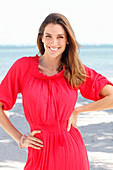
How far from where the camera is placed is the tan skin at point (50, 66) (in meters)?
2.02

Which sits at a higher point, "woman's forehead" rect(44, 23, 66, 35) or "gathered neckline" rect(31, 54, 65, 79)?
"woman's forehead" rect(44, 23, 66, 35)

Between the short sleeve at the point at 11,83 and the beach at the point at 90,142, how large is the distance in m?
2.79

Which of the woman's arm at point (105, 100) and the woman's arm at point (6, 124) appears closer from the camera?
the woman's arm at point (6, 124)

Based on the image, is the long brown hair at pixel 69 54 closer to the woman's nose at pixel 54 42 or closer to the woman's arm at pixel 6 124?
the woman's nose at pixel 54 42

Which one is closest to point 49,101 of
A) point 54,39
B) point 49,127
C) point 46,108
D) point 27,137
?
point 46,108

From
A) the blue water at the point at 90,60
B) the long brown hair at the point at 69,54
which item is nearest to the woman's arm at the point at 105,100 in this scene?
the long brown hair at the point at 69,54

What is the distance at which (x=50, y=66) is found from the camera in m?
2.16

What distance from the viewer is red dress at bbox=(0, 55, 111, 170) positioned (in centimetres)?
200

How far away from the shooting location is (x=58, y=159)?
6.62 feet

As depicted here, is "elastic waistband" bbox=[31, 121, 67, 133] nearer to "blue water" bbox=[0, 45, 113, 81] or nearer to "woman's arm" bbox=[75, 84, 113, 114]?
"woman's arm" bbox=[75, 84, 113, 114]

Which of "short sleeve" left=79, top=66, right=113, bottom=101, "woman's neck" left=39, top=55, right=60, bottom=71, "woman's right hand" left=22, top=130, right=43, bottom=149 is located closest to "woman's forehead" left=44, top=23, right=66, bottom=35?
"woman's neck" left=39, top=55, right=60, bottom=71

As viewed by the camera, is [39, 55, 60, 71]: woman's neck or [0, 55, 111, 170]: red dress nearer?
[0, 55, 111, 170]: red dress

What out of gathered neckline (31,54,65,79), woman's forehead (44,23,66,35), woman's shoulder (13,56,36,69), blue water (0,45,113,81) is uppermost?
woman's forehead (44,23,66,35)

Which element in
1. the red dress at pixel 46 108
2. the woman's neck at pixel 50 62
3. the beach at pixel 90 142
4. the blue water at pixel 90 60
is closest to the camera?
the red dress at pixel 46 108
